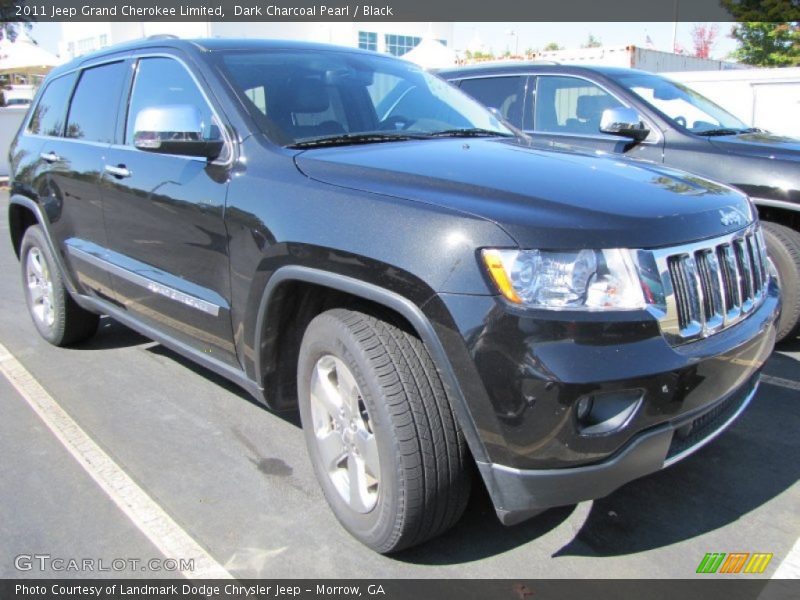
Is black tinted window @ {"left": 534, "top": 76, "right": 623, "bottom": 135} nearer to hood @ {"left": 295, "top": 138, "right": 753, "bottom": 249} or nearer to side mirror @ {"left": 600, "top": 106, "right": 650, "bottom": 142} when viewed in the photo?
side mirror @ {"left": 600, "top": 106, "right": 650, "bottom": 142}

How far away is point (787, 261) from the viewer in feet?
14.8

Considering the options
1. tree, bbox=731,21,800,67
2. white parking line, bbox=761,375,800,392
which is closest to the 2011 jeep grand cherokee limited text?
white parking line, bbox=761,375,800,392

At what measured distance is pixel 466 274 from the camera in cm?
211

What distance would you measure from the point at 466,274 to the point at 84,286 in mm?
3193

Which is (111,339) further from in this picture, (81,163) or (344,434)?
(344,434)

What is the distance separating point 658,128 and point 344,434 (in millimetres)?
3754

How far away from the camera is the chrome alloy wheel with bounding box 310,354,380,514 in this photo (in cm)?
255

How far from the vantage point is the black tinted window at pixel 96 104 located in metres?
4.03

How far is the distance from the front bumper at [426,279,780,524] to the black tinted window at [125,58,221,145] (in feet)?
5.36

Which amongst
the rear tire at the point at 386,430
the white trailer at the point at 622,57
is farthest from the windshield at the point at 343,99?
the white trailer at the point at 622,57

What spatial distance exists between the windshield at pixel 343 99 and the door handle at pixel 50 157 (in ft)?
5.91

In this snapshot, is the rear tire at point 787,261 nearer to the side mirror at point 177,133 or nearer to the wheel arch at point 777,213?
the wheel arch at point 777,213

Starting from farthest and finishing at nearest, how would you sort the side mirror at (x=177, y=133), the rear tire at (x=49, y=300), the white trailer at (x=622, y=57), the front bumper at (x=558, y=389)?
the white trailer at (x=622, y=57), the rear tire at (x=49, y=300), the side mirror at (x=177, y=133), the front bumper at (x=558, y=389)

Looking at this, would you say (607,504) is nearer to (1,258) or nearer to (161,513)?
(161,513)
